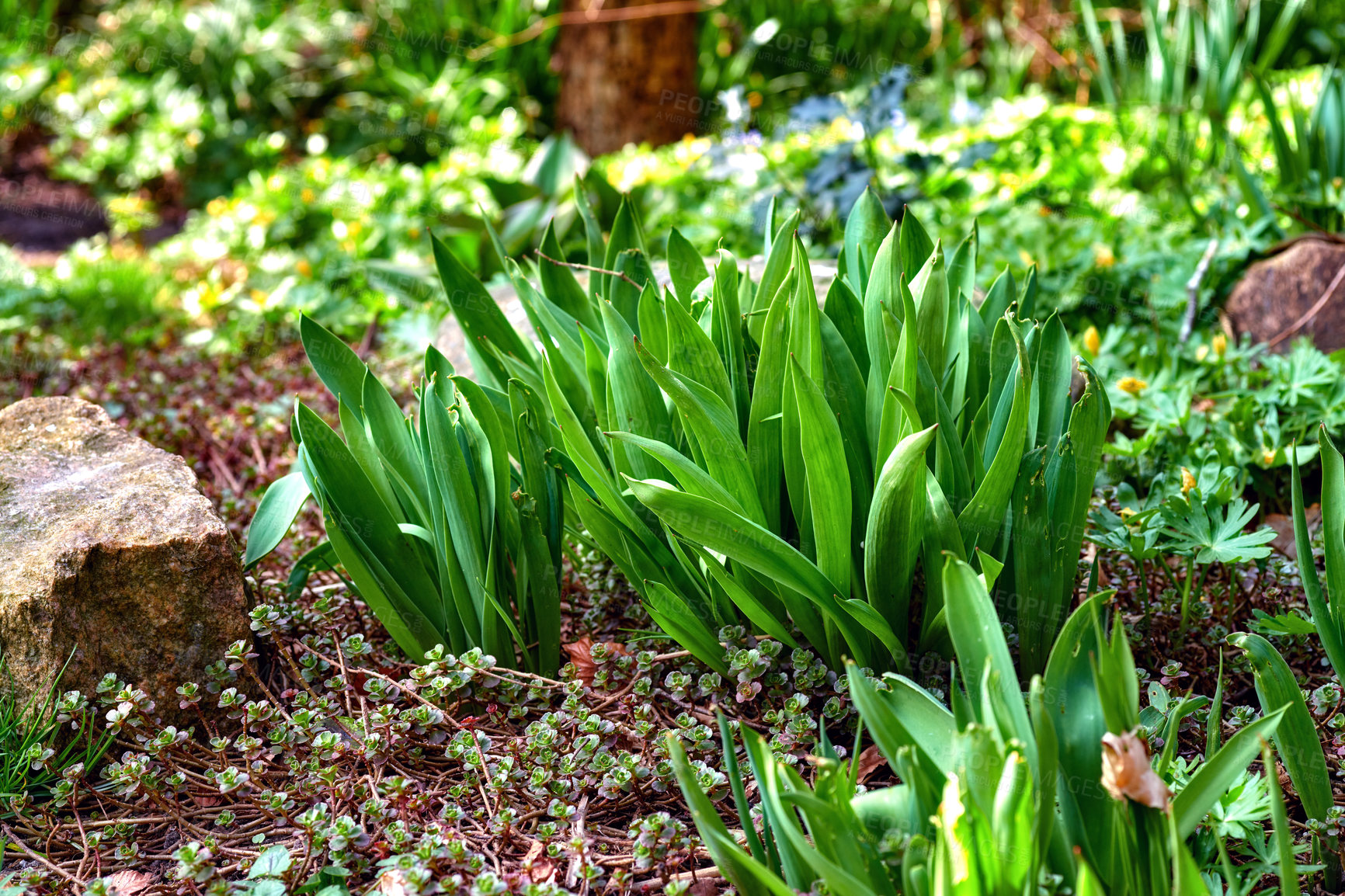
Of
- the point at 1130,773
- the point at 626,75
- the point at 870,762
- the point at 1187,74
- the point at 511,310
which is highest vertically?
the point at 626,75

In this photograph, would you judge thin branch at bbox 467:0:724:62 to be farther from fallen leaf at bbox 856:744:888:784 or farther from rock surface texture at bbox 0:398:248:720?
fallen leaf at bbox 856:744:888:784

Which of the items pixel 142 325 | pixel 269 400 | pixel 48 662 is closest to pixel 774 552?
pixel 48 662

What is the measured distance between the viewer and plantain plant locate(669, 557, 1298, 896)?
38.9 inches

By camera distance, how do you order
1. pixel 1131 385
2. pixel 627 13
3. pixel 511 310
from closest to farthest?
1. pixel 1131 385
2. pixel 511 310
3. pixel 627 13

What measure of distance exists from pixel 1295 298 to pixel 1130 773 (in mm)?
2411

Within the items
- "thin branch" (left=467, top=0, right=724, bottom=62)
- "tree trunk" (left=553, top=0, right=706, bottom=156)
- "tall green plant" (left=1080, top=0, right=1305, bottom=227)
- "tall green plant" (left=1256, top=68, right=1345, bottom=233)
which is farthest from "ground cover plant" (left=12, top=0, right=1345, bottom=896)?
"tree trunk" (left=553, top=0, right=706, bottom=156)

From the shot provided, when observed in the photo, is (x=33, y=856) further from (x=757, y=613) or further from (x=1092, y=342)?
→ (x=1092, y=342)

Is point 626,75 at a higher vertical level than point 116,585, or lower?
higher

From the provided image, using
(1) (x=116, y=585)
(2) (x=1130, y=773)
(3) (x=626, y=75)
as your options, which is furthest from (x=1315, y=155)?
(3) (x=626, y=75)

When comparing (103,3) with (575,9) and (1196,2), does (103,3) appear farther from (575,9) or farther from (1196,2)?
(1196,2)

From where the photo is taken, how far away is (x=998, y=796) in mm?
991

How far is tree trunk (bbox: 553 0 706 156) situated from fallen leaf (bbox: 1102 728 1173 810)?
17.9 feet

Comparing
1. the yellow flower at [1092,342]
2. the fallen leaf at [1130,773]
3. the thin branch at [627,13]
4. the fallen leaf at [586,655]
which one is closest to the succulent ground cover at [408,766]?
the fallen leaf at [586,655]

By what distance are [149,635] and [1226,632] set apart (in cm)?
183
